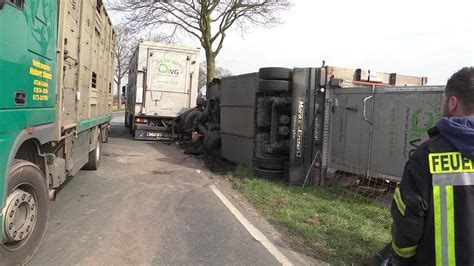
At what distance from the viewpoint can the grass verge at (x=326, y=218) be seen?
5.71 m

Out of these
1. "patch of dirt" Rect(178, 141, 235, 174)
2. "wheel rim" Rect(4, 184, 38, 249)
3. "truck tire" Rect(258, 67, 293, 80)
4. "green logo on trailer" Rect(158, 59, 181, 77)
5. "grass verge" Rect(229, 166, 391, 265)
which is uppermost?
"green logo on trailer" Rect(158, 59, 181, 77)

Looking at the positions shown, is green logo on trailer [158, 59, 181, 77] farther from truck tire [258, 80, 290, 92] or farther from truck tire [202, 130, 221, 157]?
truck tire [258, 80, 290, 92]

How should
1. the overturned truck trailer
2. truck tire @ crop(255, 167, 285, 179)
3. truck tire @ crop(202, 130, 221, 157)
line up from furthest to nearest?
truck tire @ crop(202, 130, 221, 157) → truck tire @ crop(255, 167, 285, 179) → the overturned truck trailer

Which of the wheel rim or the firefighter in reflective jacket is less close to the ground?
the firefighter in reflective jacket

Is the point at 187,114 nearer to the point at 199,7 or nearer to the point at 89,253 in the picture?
the point at 199,7

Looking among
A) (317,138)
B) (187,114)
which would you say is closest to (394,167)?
(317,138)

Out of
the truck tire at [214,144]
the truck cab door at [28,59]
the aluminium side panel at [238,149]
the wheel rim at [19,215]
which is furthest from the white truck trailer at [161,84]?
the wheel rim at [19,215]

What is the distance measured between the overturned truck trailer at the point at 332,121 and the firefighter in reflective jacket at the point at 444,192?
18.7 ft

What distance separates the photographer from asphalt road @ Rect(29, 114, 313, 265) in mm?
5148

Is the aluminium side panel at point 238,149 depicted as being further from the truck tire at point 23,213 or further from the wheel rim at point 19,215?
the wheel rim at point 19,215

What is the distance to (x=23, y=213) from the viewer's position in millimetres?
4438

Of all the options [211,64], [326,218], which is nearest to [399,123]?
[326,218]

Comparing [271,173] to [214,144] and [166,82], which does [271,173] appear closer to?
[214,144]

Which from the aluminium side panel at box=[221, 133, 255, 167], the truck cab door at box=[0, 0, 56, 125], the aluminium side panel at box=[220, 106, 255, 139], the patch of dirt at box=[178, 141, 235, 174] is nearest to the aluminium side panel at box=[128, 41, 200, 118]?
the patch of dirt at box=[178, 141, 235, 174]
